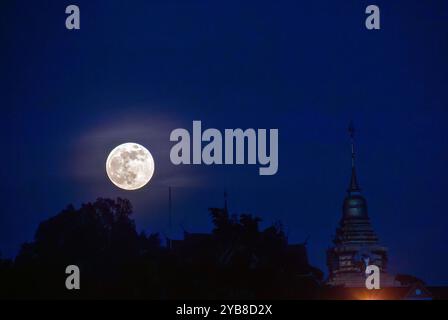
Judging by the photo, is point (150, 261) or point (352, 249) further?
point (352, 249)

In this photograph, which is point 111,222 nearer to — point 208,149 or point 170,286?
point 170,286

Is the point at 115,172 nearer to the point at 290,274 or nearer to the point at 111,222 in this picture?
the point at 111,222

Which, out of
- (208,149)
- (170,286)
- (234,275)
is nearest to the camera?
(208,149)

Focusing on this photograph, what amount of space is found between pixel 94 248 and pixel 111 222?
1.72 m

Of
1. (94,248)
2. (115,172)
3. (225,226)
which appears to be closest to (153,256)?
(94,248)

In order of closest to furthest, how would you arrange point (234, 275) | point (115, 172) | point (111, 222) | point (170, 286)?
1. point (115, 172)
2. point (170, 286)
3. point (234, 275)
4. point (111, 222)

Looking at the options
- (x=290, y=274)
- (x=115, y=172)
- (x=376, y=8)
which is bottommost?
(x=290, y=274)

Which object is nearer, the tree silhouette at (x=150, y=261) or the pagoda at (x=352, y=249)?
the tree silhouette at (x=150, y=261)

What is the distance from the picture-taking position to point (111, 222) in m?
26.4

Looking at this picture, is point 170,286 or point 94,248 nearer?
point 170,286

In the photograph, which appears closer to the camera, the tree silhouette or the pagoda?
the tree silhouette
